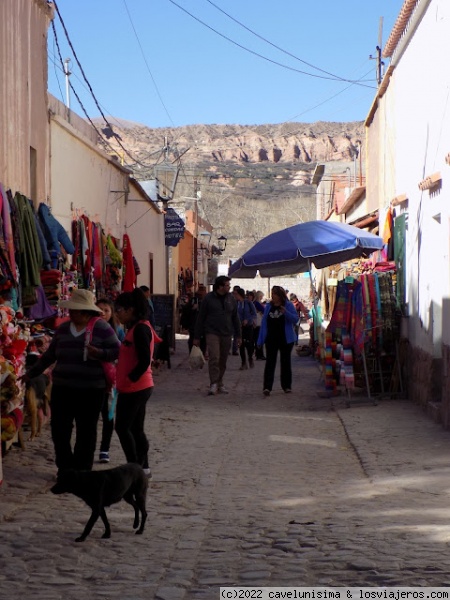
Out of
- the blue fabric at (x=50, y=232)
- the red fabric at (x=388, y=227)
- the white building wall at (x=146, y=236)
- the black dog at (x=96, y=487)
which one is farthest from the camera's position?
the white building wall at (x=146, y=236)

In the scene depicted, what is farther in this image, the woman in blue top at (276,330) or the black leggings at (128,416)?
the woman in blue top at (276,330)

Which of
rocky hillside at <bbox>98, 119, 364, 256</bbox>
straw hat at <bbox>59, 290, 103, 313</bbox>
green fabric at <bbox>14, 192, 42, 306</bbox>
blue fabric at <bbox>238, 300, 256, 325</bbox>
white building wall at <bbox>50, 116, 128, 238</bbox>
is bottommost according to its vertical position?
blue fabric at <bbox>238, 300, 256, 325</bbox>

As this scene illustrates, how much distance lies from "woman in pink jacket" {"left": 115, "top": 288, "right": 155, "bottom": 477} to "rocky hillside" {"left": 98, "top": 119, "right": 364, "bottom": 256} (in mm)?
70466

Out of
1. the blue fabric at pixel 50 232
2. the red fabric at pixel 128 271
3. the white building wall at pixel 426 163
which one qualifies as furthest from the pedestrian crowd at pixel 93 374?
the red fabric at pixel 128 271

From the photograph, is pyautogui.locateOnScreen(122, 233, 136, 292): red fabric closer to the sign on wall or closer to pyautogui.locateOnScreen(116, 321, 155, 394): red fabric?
pyautogui.locateOnScreen(116, 321, 155, 394): red fabric

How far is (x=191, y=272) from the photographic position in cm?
4581

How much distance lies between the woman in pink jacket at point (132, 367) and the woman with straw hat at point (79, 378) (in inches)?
9.6

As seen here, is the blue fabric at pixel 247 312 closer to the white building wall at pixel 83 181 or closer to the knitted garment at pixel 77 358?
the white building wall at pixel 83 181

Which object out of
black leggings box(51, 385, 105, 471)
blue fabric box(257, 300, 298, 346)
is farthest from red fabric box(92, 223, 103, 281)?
black leggings box(51, 385, 105, 471)

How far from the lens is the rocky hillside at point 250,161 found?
91.4 m

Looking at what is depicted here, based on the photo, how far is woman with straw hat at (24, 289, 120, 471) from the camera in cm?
771

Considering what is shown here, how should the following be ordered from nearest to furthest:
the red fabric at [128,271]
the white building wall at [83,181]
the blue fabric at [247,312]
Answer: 1. the white building wall at [83,181]
2. the red fabric at [128,271]
3. the blue fabric at [247,312]

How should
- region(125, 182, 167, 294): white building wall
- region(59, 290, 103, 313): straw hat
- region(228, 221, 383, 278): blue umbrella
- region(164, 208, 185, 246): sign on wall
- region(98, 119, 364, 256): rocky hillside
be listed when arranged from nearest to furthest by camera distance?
1. region(59, 290, 103, 313): straw hat
2. region(228, 221, 383, 278): blue umbrella
3. region(125, 182, 167, 294): white building wall
4. region(164, 208, 185, 246): sign on wall
5. region(98, 119, 364, 256): rocky hillside

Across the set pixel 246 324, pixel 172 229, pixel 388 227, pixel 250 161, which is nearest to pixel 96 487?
pixel 388 227
